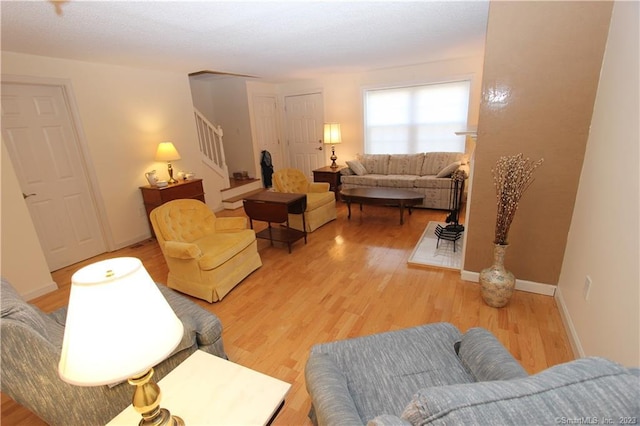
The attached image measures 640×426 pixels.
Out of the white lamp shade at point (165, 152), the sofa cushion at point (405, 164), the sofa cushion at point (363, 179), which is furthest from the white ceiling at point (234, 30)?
the sofa cushion at point (363, 179)

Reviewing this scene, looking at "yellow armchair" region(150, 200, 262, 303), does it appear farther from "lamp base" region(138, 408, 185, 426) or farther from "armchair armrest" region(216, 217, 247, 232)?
"lamp base" region(138, 408, 185, 426)

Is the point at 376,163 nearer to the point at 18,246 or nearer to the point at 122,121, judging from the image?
the point at 122,121

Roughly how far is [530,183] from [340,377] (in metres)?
2.15

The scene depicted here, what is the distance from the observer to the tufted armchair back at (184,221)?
2.60 meters

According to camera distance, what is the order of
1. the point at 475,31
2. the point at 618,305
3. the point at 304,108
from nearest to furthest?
the point at 618,305, the point at 475,31, the point at 304,108

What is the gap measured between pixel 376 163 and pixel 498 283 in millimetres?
3713

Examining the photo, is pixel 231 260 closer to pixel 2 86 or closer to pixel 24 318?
pixel 24 318

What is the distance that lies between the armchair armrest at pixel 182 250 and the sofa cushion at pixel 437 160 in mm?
4149

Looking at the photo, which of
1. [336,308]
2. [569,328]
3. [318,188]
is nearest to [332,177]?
[318,188]

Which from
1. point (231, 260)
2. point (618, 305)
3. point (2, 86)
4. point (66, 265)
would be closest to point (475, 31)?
point (618, 305)

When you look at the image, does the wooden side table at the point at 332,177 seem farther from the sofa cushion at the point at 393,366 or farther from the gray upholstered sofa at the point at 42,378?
the gray upholstered sofa at the point at 42,378

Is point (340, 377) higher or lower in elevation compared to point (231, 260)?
higher

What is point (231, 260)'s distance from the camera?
2729 mm

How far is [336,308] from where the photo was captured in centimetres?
246
